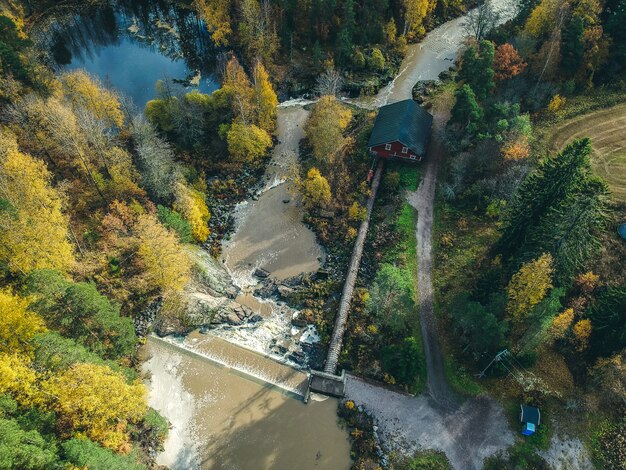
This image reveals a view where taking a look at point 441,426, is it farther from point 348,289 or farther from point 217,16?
point 217,16

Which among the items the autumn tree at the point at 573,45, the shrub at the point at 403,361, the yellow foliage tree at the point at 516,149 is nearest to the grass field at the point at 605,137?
the yellow foliage tree at the point at 516,149

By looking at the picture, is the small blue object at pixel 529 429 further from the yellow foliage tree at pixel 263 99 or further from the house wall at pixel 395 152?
the yellow foliage tree at pixel 263 99

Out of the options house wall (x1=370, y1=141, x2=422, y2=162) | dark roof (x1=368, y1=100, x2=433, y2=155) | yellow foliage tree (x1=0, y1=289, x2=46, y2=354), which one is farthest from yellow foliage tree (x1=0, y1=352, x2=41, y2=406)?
house wall (x1=370, y1=141, x2=422, y2=162)

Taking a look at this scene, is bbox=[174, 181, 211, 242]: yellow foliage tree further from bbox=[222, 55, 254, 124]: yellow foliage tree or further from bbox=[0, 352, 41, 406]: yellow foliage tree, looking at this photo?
bbox=[0, 352, 41, 406]: yellow foliage tree

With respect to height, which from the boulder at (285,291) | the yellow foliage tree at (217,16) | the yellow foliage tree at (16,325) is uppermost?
the yellow foliage tree at (217,16)

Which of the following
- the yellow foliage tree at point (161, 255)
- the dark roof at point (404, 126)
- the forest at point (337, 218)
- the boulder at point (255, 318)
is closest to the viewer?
the forest at point (337, 218)

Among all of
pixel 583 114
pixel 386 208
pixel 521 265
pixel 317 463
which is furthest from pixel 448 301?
pixel 583 114

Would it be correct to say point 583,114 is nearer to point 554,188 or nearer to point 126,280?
point 554,188

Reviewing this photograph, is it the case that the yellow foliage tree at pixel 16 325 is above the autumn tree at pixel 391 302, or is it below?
above
